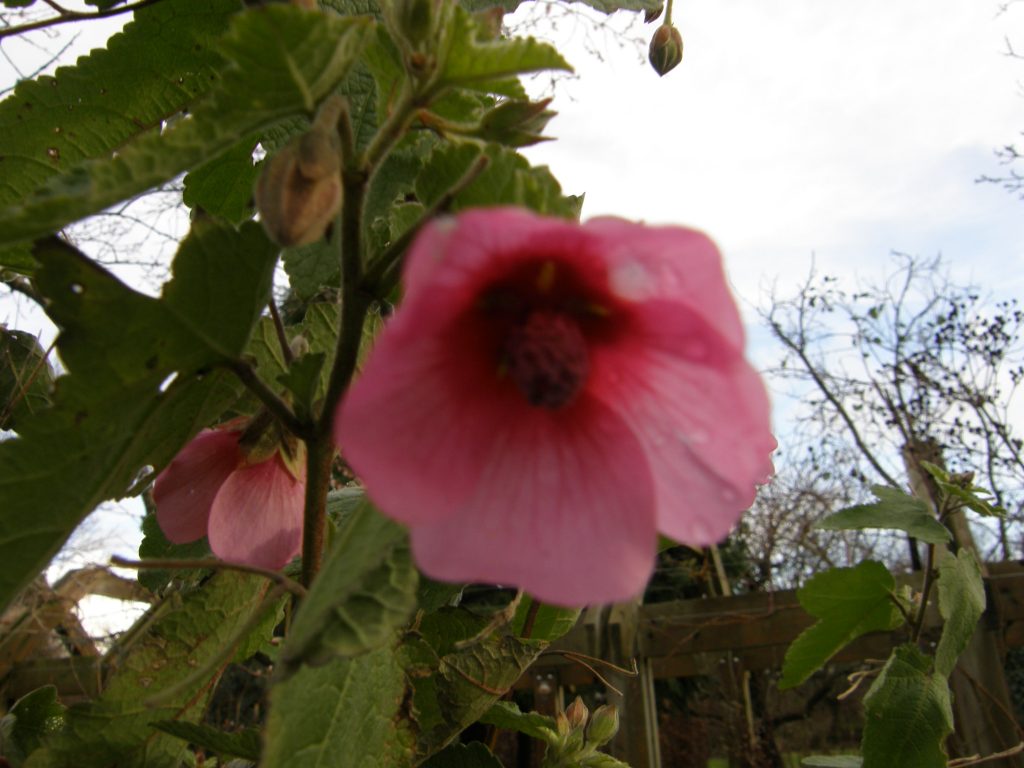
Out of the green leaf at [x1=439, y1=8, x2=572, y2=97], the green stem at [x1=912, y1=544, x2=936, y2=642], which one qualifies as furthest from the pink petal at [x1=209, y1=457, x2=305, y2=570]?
the green stem at [x1=912, y1=544, x2=936, y2=642]

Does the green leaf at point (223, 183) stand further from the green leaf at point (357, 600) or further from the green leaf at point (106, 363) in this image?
the green leaf at point (357, 600)

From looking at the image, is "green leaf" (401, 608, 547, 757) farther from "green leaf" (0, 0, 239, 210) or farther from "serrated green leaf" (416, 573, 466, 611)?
"green leaf" (0, 0, 239, 210)

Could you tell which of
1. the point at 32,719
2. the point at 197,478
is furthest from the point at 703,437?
the point at 32,719

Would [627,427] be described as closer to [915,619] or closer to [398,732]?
[398,732]

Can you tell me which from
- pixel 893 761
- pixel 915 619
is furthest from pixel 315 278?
pixel 915 619

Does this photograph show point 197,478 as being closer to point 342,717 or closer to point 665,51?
point 342,717
